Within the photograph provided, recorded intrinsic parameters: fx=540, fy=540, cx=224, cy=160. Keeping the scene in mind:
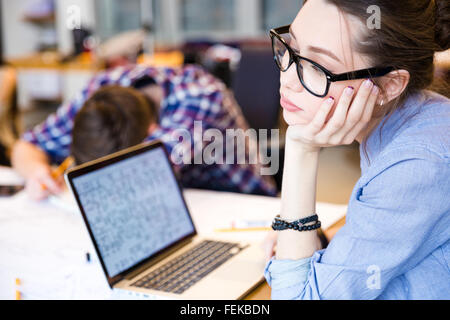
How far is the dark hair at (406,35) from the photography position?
81 centimetres

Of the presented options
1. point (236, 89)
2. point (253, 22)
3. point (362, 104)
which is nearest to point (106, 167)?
point (362, 104)

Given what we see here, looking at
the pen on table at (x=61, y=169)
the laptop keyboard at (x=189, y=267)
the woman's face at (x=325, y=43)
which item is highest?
the woman's face at (x=325, y=43)

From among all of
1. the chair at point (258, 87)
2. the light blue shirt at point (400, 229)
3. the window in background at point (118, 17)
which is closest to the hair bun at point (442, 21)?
the light blue shirt at point (400, 229)

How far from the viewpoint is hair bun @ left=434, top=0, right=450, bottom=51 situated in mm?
881

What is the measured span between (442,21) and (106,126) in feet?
3.04

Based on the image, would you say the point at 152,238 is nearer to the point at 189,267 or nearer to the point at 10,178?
the point at 189,267

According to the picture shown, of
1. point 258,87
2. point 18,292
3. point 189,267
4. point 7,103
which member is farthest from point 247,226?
point 7,103

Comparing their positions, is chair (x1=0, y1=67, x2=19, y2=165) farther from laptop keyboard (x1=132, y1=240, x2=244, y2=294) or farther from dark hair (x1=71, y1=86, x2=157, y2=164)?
laptop keyboard (x1=132, y1=240, x2=244, y2=294)

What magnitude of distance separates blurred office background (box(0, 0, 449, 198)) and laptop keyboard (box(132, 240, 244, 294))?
2.91 m

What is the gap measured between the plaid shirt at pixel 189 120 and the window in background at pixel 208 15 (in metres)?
4.27

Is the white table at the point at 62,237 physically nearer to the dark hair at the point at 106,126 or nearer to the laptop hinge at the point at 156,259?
the laptop hinge at the point at 156,259

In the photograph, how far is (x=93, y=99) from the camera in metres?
1.61
